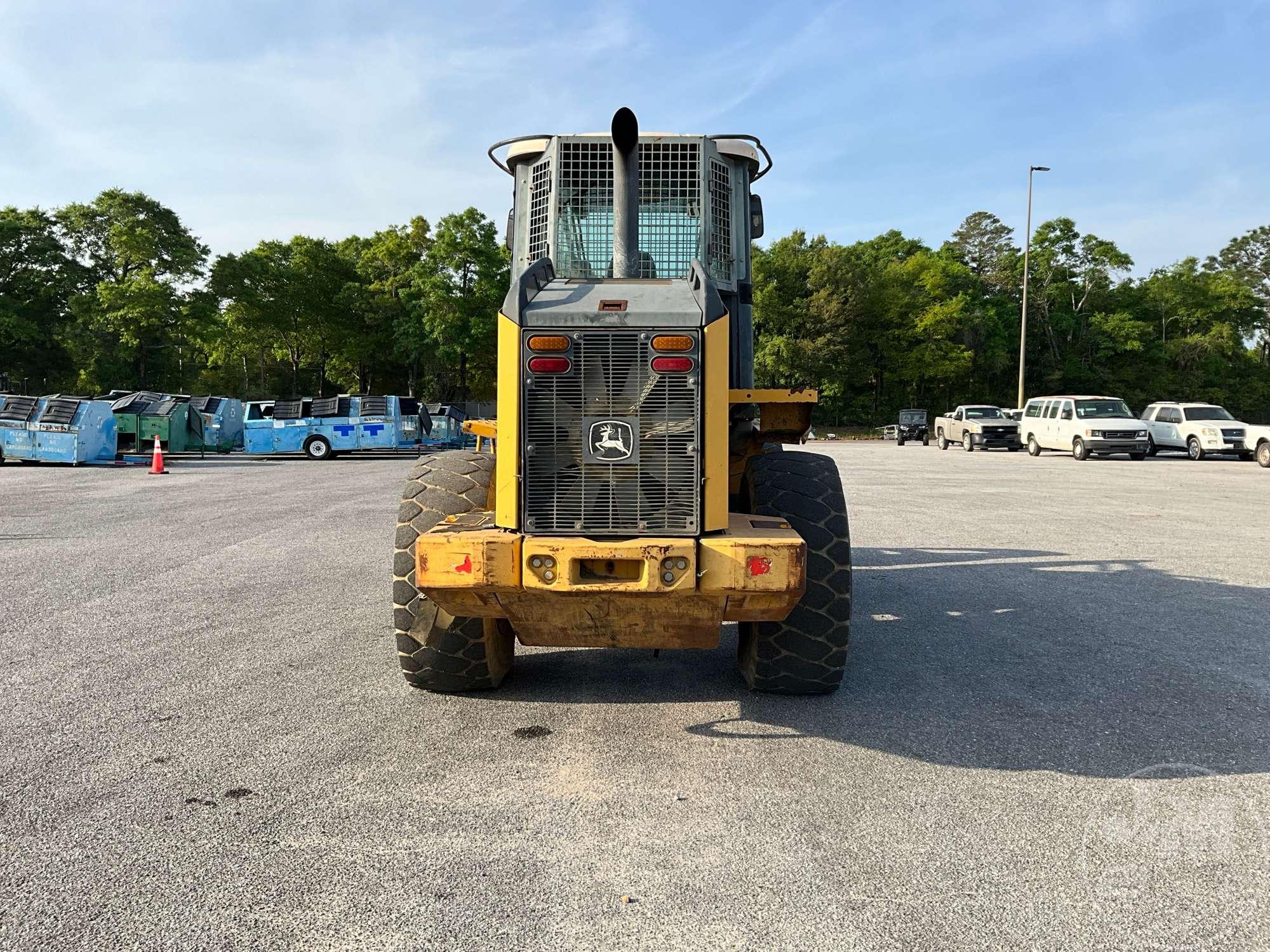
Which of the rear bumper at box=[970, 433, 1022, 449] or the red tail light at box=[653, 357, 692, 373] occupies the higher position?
the red tail light at box=[653, 357, 692, 373]

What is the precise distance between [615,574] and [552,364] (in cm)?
89

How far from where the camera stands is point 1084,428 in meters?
25.4

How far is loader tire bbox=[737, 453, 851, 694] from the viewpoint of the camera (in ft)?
13.0

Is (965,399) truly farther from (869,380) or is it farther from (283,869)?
(283,869)

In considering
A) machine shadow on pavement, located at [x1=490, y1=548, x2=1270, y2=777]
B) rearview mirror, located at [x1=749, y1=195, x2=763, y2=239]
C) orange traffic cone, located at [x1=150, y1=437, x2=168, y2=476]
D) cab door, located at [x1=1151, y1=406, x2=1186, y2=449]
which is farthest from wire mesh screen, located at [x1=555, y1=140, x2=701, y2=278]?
cab door, located at [x1=1151, y1=406, x2=1186, y2=449]

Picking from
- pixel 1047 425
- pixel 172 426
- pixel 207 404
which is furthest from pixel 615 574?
pixel 207 404

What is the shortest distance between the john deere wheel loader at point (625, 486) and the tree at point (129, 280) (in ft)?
138

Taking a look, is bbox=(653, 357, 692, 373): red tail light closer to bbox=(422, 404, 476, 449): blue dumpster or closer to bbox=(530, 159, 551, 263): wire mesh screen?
bbox=(530, 159, 551, 263): wire mesh screen

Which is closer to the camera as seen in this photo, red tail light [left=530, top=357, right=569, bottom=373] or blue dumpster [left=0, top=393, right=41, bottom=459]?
red tail light [left=530, top=357, right=569, bottom=373]

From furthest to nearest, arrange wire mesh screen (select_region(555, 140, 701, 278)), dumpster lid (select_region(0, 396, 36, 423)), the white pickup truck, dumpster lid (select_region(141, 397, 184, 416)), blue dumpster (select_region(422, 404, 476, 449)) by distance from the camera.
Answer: the white pickup truck
blue dumpster (select_region(422, 404, 476, 449))
dumpster lid (select_region(141, 397, 184, 416))
dumpster lid (select_region(0, 396, 36, 423))
wire mesh screen (select_region(555, 140, 701, 278))

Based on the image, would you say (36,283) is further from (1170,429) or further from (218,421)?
(1170,429)

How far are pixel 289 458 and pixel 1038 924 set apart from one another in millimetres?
27676

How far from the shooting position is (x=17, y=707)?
4129 millimetres

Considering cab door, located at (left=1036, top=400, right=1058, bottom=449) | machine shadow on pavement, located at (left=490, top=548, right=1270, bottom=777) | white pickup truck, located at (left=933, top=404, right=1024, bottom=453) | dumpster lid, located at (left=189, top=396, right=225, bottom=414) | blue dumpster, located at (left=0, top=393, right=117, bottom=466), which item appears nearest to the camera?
machine shadow on pavement, located at (left=490, top=548, right=1270, bottom=777)
